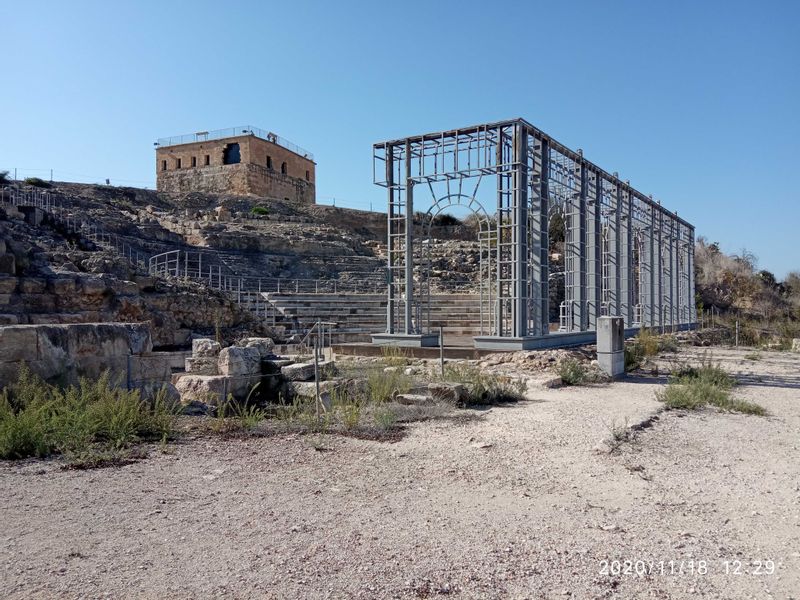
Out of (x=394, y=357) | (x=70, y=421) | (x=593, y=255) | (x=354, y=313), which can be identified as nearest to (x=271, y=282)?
(x=354, y=313)

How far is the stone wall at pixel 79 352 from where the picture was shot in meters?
7.43

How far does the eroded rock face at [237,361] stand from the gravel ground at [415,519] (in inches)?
92.7

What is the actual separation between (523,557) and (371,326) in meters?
19.1

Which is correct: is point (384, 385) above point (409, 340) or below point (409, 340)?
below

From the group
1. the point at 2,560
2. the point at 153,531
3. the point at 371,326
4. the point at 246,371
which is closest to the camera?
the point at 2,560

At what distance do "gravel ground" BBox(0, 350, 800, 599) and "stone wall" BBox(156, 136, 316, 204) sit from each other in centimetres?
5086

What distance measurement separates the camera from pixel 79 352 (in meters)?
8.03

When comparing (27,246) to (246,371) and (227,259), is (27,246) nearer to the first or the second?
(246,371)

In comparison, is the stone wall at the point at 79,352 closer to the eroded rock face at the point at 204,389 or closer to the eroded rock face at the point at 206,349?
the eroded rock face at the point at 204,389

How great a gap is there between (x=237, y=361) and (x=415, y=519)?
214 inches

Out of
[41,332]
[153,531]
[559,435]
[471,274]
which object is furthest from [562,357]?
[471,274]

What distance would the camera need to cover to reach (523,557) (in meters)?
3.76

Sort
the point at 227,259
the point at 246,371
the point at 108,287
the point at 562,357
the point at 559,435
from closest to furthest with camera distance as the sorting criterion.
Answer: the point at 559,435 → the point at 246,371 → the point at 562,357 → the point at 108,287 → the point at 227,259

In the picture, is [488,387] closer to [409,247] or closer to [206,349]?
[206,349]
